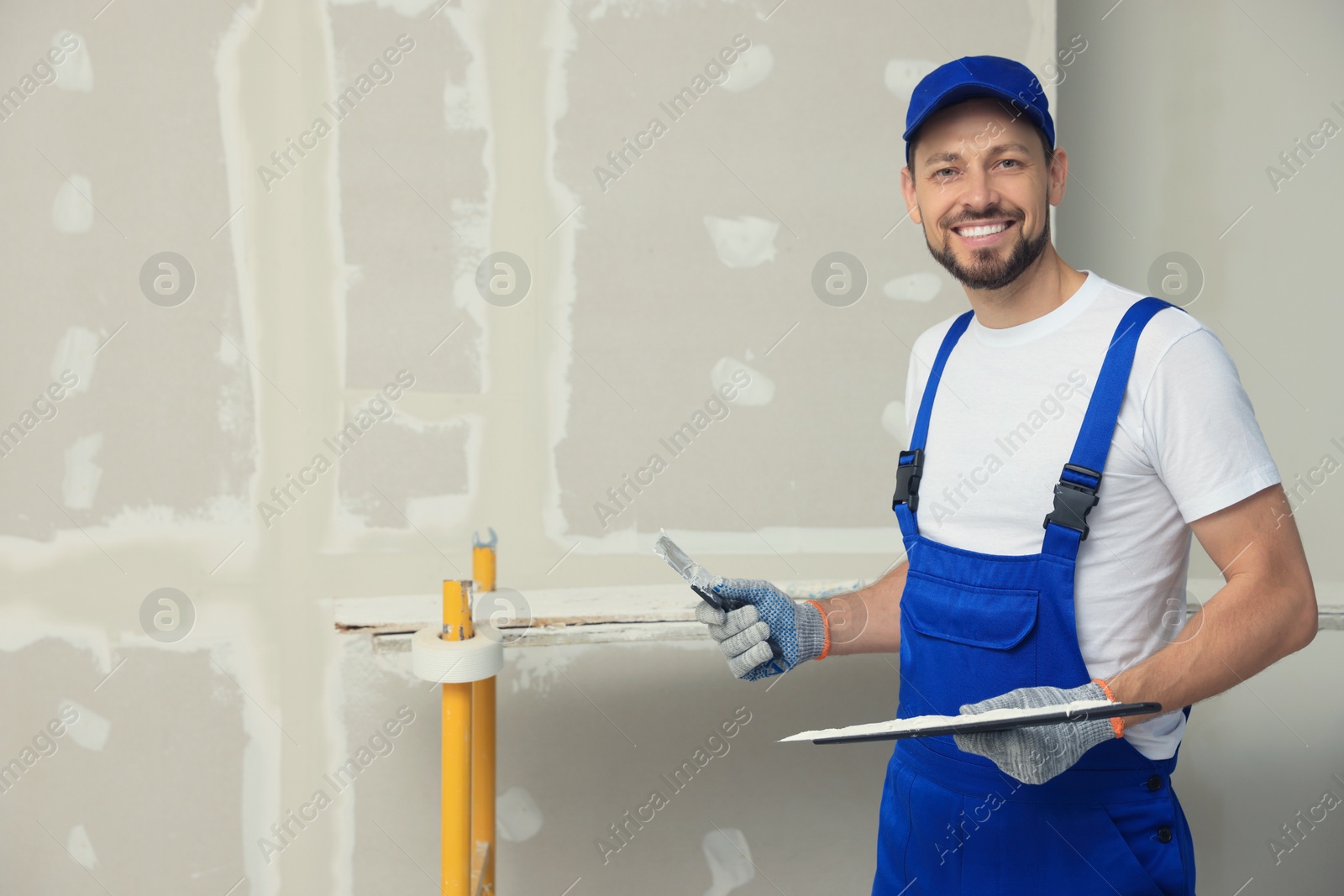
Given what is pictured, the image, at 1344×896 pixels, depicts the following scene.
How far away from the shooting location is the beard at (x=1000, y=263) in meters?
1.18

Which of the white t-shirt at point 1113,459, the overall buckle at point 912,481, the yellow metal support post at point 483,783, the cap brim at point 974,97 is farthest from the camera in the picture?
the yellow metal support post at point 483,783

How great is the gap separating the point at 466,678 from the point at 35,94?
1623 mm

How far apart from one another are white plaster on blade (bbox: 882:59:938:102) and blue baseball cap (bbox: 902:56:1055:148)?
2.95ft

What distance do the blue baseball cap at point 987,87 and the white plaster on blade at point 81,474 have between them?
1.84 metres

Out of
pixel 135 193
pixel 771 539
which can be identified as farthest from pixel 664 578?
pixel 135 193

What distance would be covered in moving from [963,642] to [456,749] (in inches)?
31.8

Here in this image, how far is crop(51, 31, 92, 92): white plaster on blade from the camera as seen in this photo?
6.26ft

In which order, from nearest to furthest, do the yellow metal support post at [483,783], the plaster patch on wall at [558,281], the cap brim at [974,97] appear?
1. the cap brim at [974,97]
2. the yellow metal support post at [483,783]
3. the plaster patch on wall at [558,281]

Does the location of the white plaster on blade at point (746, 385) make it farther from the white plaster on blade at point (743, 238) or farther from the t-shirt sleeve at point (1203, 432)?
the t-shirt sleeve at point (1203, 432)

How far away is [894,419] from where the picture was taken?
2.16 metres

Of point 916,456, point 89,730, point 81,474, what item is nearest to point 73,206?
point 81,474

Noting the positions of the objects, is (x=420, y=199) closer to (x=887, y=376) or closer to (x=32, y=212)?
(x=32, y=212)

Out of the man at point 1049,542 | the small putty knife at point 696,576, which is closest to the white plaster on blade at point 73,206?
the small putty knife at point 696,576

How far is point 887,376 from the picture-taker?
2150 mm
